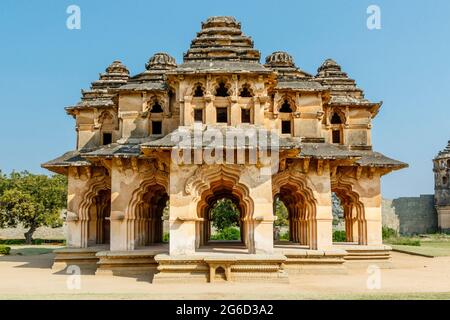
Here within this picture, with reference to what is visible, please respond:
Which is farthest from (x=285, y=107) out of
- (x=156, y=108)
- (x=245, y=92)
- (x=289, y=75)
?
(x=156, y=108)

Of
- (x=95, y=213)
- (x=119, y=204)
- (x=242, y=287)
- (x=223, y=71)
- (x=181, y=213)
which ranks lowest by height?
(x=242, y=287)

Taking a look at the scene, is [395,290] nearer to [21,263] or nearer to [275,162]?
[275,162]

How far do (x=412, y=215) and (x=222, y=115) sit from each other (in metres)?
39.9

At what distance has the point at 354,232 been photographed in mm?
22828

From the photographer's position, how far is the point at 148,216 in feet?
70.5

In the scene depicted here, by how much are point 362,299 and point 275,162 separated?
5.52 meters

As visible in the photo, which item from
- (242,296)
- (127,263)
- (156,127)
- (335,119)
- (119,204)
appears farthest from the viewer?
(335,119)

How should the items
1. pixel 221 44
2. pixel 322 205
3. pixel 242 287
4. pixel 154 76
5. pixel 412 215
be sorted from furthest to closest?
pixel 412 215, pixel 154 76, pixel 322 205, pixel 221 44, pixel 242 287

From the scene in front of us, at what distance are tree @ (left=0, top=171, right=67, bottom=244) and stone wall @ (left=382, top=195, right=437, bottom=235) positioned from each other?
32978mm

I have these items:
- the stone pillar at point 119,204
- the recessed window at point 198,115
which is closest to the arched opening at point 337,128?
the recessed window at point 198,115

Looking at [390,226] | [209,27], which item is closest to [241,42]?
[209,27]

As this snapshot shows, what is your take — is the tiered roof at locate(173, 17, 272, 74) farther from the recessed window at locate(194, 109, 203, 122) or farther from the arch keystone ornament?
the recessed window at locate(194, 109, 203, 122)

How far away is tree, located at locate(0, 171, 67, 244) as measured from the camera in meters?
38.7

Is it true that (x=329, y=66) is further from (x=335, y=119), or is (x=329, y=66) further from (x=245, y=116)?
(x=245, y=116)
